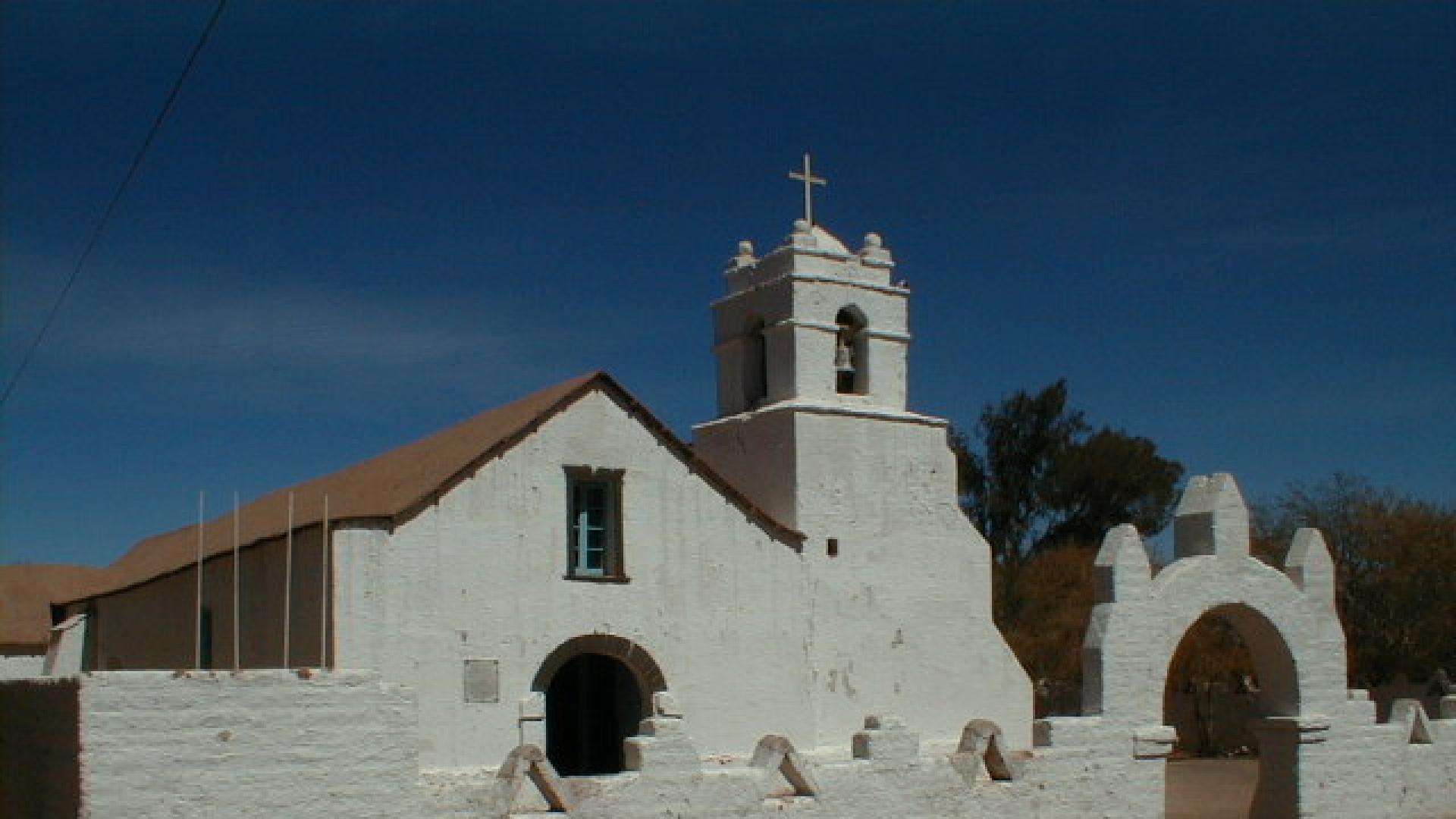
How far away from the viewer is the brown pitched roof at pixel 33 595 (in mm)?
34188

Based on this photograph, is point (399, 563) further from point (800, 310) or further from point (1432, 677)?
point (1432, 677)

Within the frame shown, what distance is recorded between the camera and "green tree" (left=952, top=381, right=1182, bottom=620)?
47.8 metres

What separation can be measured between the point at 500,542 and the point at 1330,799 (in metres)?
10.7

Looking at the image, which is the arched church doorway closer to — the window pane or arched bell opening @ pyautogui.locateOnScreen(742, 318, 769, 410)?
arched bell opening @ pyautogui.locateOnScreen(742, 318, 769, 410)

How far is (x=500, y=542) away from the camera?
797 inches

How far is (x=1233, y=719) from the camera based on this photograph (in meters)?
34.8

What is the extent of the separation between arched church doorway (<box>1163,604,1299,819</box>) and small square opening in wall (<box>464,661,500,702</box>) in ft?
28.7

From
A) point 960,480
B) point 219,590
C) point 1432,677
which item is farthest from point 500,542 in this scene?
point 960,480

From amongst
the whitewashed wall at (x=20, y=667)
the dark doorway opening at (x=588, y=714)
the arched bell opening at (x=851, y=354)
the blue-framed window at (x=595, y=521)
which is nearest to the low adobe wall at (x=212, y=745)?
the blue-framed window at (x=595, y=521)

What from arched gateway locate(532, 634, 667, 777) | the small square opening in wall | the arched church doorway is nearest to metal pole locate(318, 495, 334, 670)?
the small square opening in wall

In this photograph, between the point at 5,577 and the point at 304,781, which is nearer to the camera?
the point at 304,781

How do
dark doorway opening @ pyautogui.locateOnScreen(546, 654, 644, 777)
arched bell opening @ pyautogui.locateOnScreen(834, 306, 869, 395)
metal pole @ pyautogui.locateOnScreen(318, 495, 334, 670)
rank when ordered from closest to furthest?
metal pole @ pyautogui.locateOnScreen(318, 495, 334, 670)
dark doorway opening @ pyautogui.locateOnScreen(546, 654, 644, 777)
arched bell opening @ pyautogui.locateOnScreen(834, 306, 869, 395)

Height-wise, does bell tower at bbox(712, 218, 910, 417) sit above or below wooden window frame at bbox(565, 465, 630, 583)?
above

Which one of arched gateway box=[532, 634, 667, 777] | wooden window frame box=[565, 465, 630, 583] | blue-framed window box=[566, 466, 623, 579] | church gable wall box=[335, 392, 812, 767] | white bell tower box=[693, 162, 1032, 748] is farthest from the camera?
white bell tower box=[693, 162, 1032, 748]
